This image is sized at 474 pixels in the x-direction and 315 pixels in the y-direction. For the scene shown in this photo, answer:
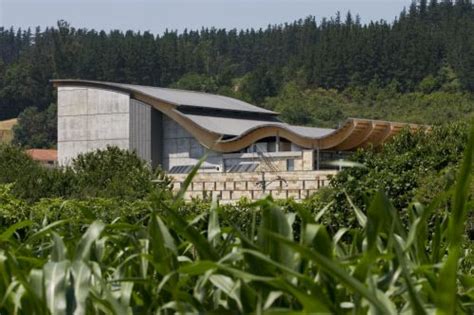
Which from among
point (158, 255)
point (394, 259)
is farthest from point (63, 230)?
point (394, 259)

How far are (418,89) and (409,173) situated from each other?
3014 inches

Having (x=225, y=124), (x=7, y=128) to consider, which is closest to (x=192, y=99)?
(x=225, y=124)

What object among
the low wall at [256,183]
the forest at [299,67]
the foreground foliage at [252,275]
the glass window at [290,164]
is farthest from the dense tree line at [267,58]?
the foreground foliage at [252,275]

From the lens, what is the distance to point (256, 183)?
3198cm

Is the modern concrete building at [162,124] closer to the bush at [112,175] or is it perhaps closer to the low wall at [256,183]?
the low wall at [256,183]

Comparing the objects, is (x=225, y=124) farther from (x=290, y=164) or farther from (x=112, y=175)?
(x=112, y=175)

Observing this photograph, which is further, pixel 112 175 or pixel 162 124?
pixel 162 124

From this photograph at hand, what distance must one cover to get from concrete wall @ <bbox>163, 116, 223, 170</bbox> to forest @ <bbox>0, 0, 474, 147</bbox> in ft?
81.5

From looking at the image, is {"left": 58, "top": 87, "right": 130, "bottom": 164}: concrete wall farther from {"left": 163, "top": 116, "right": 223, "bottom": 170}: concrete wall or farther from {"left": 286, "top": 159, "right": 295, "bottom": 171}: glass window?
{"left": 286, "top": 159, "right": 295, "bottom": 171}: glass window

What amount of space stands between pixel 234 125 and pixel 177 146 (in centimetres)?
470

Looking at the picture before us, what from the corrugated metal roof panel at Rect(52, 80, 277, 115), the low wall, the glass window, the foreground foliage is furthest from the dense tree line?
the foreground foliage

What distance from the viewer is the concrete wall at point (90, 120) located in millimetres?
61375

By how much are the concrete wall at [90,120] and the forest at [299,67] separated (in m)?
26.8

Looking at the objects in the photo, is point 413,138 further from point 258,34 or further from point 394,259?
point 258,34
